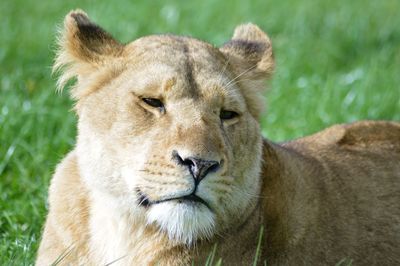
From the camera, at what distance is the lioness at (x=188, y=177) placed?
3848 mm

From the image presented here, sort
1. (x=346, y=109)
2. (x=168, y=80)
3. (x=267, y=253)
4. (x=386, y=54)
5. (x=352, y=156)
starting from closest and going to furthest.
→ (x=168, y=80) → (x=267, y=253) → (x=352, y=156) → (x=346, y=109) → (x=386, y=54)

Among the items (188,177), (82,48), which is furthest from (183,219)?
(82,48)

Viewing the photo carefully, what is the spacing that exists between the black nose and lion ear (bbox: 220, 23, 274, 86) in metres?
0.80

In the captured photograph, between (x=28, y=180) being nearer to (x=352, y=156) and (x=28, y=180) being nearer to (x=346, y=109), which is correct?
(x=352, y=156)

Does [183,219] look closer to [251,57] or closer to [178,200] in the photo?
[178,200]

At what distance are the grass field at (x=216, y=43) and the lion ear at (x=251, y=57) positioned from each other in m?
0.84

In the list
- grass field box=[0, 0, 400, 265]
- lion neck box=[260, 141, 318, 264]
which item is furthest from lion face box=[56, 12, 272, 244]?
grass field box=[0, 0, 400, 265]

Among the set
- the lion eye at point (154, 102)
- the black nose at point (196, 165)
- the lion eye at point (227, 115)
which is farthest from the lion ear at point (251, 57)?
the black nose at point (196, 165)

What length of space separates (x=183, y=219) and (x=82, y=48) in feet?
3.16

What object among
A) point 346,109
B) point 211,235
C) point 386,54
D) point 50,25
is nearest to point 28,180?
point 211,235

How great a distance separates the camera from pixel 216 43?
348 inches

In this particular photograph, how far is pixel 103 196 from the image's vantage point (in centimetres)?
412

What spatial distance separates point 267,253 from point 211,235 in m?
0.41

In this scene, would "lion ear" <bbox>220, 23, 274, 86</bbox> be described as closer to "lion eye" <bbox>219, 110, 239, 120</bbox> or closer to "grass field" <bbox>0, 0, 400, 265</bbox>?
"lion eye" <bbox>219, 110, 239, 120</bbox>
